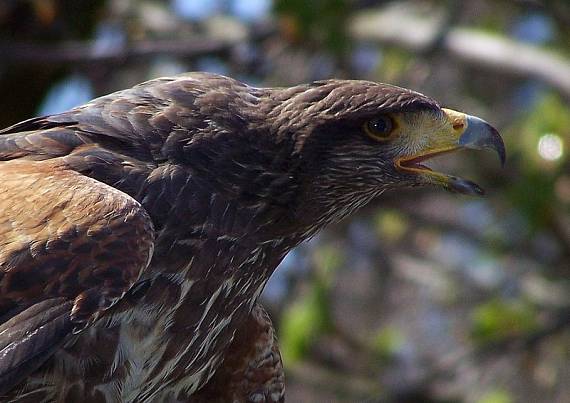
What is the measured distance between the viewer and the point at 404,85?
9625 mm

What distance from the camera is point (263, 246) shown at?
493 cm

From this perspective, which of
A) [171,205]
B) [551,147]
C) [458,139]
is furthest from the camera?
[551,147]

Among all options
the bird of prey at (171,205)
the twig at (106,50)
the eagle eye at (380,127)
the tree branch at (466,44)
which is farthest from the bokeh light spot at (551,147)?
the eagle eye at (380,127)

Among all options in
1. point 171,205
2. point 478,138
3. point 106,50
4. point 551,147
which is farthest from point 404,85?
point 171,205

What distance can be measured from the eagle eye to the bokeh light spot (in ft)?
12.9

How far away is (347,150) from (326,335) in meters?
5.37

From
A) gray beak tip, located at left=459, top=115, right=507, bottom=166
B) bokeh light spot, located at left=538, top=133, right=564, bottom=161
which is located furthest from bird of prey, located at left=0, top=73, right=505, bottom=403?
bokeh light spot, located at left=538, top=133, right=564, bottom=161

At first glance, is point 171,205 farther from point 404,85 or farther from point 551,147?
point 404,85

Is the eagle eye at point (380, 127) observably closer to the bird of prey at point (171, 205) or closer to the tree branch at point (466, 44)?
the bird of prey at point (171, 205)

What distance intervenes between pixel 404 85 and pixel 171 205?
5267 millimetres

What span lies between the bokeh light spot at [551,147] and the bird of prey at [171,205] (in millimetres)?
3787

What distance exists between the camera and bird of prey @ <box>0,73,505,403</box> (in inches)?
166

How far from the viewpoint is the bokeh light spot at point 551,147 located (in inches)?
339

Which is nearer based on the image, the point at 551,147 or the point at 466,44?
the point at 551,147
